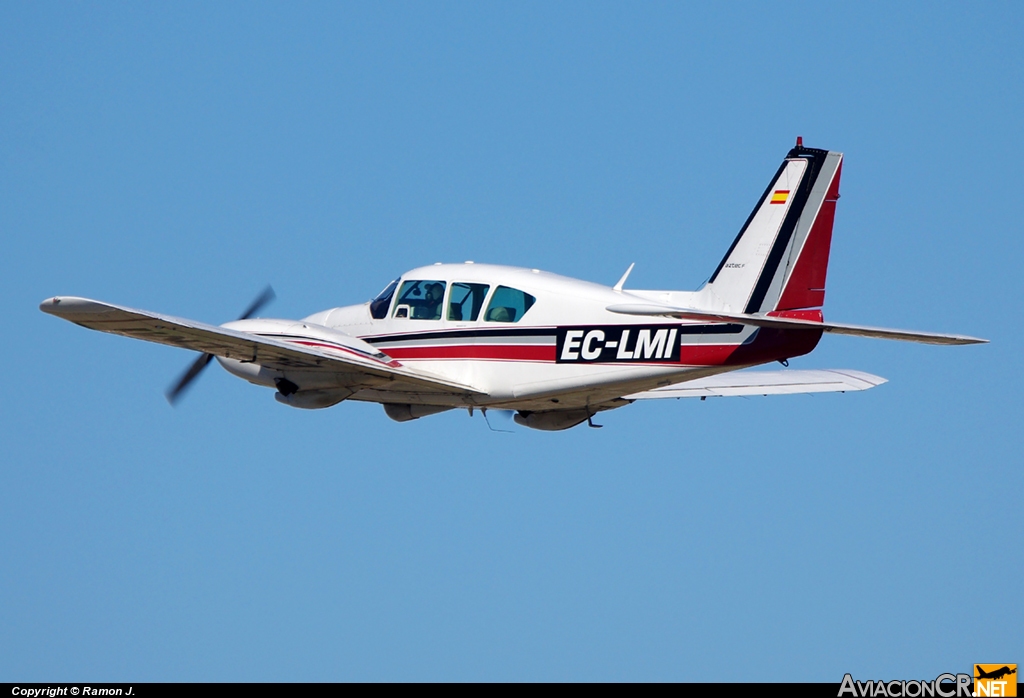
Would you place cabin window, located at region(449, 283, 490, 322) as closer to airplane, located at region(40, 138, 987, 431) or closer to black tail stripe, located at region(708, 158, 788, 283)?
airplane, located at region(40, 138, 987, 431)

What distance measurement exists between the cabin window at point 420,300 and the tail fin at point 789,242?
4291 millimetres

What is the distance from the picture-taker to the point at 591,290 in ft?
75.4

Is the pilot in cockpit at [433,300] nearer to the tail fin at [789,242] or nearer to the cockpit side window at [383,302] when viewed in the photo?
the cockpit side window at [383,302]

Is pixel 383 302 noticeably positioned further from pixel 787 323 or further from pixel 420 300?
pixel 787 323

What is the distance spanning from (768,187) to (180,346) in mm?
8789

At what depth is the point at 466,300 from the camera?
2362 cm

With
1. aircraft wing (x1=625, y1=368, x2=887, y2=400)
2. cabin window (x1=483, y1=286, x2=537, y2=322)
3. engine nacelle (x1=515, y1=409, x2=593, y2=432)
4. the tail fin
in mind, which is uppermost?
the tail fin

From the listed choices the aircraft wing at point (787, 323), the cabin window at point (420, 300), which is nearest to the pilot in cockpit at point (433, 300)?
the cabin window at point (420, 300)

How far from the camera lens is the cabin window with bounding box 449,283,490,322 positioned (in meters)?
23.5

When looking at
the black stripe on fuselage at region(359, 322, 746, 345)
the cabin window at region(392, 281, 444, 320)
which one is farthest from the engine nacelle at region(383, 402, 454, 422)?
the cabin window at region(392, 281, 444, 320)

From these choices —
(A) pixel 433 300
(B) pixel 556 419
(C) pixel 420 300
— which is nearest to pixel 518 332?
(A) pixel 433 300

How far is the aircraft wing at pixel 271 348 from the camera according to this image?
826 inches

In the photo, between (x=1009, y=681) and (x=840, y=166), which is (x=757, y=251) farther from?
(x=1009, y=681)

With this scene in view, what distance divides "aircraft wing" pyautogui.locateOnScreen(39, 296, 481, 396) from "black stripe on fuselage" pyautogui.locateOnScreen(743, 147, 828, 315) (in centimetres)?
445
